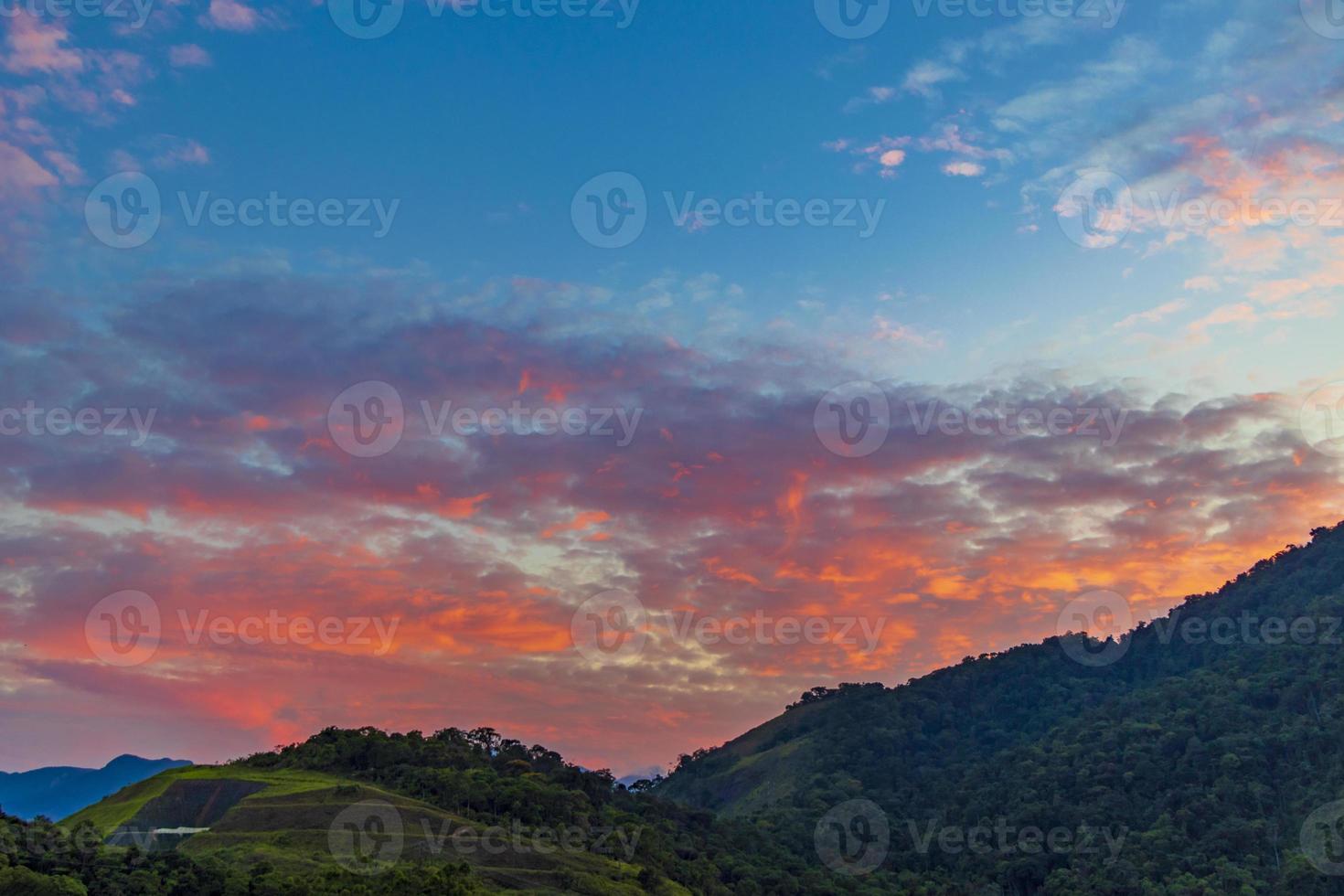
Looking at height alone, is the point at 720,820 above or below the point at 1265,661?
below

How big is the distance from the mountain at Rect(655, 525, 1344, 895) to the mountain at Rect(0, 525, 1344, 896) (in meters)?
0.38

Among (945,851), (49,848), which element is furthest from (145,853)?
(945,851)

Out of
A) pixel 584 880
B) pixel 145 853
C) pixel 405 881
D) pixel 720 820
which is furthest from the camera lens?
pixel 720 820

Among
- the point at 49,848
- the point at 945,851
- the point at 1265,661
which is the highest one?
the point at 1265,661

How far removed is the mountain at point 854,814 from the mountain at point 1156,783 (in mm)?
385

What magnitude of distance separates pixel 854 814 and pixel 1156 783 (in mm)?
46400

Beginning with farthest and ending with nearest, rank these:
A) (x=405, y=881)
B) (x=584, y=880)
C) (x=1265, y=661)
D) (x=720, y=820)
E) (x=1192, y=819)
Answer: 1. (x=1265, y=661)
2. (x=720, y=820)
3. (x=1192, y=819)
4. (x=584, y=880)
5. (x=405, y=881)

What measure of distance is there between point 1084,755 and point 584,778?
2974 inches

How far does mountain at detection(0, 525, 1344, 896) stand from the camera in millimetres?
76688

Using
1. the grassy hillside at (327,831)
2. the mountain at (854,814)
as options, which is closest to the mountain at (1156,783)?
the mountain at (854,814)

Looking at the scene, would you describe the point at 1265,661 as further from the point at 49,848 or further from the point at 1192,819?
the point at 49,848

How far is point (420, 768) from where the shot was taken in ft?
351

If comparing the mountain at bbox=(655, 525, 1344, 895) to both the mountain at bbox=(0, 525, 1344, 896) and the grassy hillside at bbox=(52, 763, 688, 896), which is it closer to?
the mountain at bbox=(0, 525, 1344, 896)

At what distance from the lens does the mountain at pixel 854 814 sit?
252 ft
